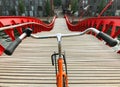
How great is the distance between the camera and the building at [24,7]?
70.4 metres

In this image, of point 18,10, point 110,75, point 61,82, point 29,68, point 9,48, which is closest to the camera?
point 9,48

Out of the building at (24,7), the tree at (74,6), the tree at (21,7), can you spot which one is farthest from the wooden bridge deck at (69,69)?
the tree at (74,6)

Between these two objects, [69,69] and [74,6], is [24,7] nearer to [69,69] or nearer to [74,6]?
[74,6]

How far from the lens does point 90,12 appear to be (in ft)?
240

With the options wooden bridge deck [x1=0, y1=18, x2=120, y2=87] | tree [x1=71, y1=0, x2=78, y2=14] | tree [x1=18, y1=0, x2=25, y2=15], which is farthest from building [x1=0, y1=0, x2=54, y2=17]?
wooden bridge deck [x1=0, y1=18, x2=120, y2=87]

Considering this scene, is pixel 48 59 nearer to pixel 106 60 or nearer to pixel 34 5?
pixel 106 60

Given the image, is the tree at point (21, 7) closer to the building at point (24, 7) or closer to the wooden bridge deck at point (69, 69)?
the building at point (24, 7)

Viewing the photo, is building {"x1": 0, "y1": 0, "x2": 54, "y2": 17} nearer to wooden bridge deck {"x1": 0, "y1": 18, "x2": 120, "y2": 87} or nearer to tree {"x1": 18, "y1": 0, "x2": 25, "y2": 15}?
tree {"x1": 18, "y1": 0, "x2": 25, "y2": 15}

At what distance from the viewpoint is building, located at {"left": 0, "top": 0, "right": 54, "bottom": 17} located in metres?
70.4

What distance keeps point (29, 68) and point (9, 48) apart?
333 centimetres

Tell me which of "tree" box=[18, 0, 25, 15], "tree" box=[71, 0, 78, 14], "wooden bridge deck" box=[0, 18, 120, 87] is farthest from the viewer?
"tree" box=[71, 0, 78, 14]

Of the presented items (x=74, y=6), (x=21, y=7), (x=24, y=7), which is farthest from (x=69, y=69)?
(x=24, y=7)

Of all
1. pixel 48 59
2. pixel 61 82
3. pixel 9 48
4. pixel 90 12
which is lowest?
pixel 90 12

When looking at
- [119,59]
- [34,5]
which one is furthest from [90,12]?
[119,59]
